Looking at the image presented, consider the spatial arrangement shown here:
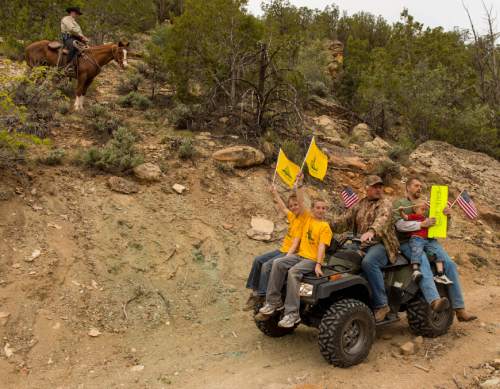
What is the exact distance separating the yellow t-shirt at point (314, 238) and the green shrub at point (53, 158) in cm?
529

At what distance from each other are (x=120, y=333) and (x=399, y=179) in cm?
861

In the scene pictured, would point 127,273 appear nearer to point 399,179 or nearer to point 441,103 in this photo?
point 399,179

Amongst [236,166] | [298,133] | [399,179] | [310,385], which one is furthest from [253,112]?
[310,385]

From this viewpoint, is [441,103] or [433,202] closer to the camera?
[433,202]

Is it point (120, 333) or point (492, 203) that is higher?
point (492, 203)

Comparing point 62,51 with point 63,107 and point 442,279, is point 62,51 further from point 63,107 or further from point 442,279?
point 442,279

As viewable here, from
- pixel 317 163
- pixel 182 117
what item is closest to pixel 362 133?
pixel 182 117

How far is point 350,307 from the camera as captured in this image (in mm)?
5406

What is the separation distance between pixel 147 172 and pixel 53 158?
1725mm

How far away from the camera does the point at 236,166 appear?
1080 centimetres

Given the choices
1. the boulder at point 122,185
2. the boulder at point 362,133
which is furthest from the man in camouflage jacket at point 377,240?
the boulder at point 362,133

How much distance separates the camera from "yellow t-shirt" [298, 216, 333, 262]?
5.77 m

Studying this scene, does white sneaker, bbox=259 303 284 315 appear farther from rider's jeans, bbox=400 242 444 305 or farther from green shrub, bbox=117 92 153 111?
green shrub, bbox=117 92 153 111

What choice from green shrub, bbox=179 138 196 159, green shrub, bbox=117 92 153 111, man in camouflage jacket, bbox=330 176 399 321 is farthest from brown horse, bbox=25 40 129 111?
man in camouflage jacket, bbox=330 176 399 321
